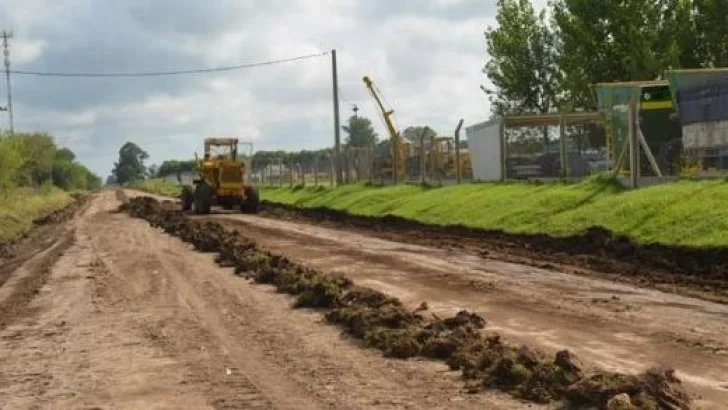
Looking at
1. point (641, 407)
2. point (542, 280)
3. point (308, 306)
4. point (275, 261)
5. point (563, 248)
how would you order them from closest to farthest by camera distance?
point (641, 407), point (308, 306), point (542, 280), point (275, 261), point (563, 248)

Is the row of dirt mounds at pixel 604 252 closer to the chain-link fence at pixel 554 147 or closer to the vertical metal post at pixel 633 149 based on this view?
the vertical metal post at pixel 633 149

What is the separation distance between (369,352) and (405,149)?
34610mm

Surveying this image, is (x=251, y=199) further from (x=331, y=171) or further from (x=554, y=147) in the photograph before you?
(x=331, y=171)

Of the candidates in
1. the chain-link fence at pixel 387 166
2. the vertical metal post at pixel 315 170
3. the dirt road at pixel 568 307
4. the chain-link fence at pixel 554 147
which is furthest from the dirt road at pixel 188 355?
Result: the vertical metal post at pixel 315 170

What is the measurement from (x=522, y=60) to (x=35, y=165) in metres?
60.8

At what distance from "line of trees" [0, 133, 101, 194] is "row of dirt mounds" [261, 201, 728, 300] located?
33.4 metres

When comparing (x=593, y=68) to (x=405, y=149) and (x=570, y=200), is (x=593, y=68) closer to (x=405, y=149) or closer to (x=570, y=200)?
(x=405, y=149)

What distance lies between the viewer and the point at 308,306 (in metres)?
12.5

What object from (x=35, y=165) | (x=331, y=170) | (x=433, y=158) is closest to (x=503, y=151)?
(x=433, y=158)

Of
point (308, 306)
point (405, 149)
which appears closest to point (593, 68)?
point (405, 149)

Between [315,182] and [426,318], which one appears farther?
[315,182]

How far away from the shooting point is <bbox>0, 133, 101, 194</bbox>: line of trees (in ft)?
175

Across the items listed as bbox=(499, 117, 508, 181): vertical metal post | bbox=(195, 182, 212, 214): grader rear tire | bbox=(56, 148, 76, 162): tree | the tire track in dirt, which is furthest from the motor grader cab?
bbox=(56, 148, 76, 162): tree

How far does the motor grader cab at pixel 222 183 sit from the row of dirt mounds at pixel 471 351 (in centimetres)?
2335
